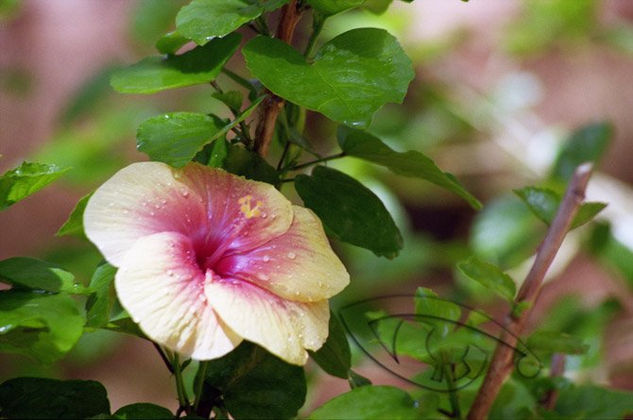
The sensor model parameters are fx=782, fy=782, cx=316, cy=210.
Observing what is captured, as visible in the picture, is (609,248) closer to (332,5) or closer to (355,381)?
(355,381)

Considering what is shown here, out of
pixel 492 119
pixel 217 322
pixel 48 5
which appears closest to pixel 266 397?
pixel 217 322

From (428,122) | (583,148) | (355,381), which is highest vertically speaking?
(355,381)

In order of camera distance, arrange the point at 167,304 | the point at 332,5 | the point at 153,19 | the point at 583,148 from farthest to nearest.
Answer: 1. the point at 153,19
2. the point at 583,148
3. the point at 332,5
4. the point at 167,304

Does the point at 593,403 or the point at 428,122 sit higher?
the point at 593,403

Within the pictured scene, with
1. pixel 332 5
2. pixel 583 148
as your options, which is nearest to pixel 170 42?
pixel 332 5

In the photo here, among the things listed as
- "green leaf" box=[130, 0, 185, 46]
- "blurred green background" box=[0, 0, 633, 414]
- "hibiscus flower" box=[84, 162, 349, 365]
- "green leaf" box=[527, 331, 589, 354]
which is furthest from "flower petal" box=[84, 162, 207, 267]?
"green leaf" box=[130, 0, 185, 46]

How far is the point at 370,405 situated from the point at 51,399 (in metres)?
0.25

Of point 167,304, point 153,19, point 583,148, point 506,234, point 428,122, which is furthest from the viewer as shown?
point 428,122

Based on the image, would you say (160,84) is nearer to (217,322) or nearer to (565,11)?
(217,322)

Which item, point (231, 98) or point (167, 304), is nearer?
point (167, 304)

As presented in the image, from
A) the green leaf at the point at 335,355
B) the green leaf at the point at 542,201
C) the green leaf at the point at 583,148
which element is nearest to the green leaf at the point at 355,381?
the green leaf at the point at 335,355

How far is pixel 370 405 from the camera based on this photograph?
63 cm

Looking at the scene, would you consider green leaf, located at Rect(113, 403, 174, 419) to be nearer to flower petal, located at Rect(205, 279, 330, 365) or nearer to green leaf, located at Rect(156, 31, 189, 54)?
flower petal, located at Rect(205, 279, 330, 365)

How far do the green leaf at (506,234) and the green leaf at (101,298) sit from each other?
105cm
